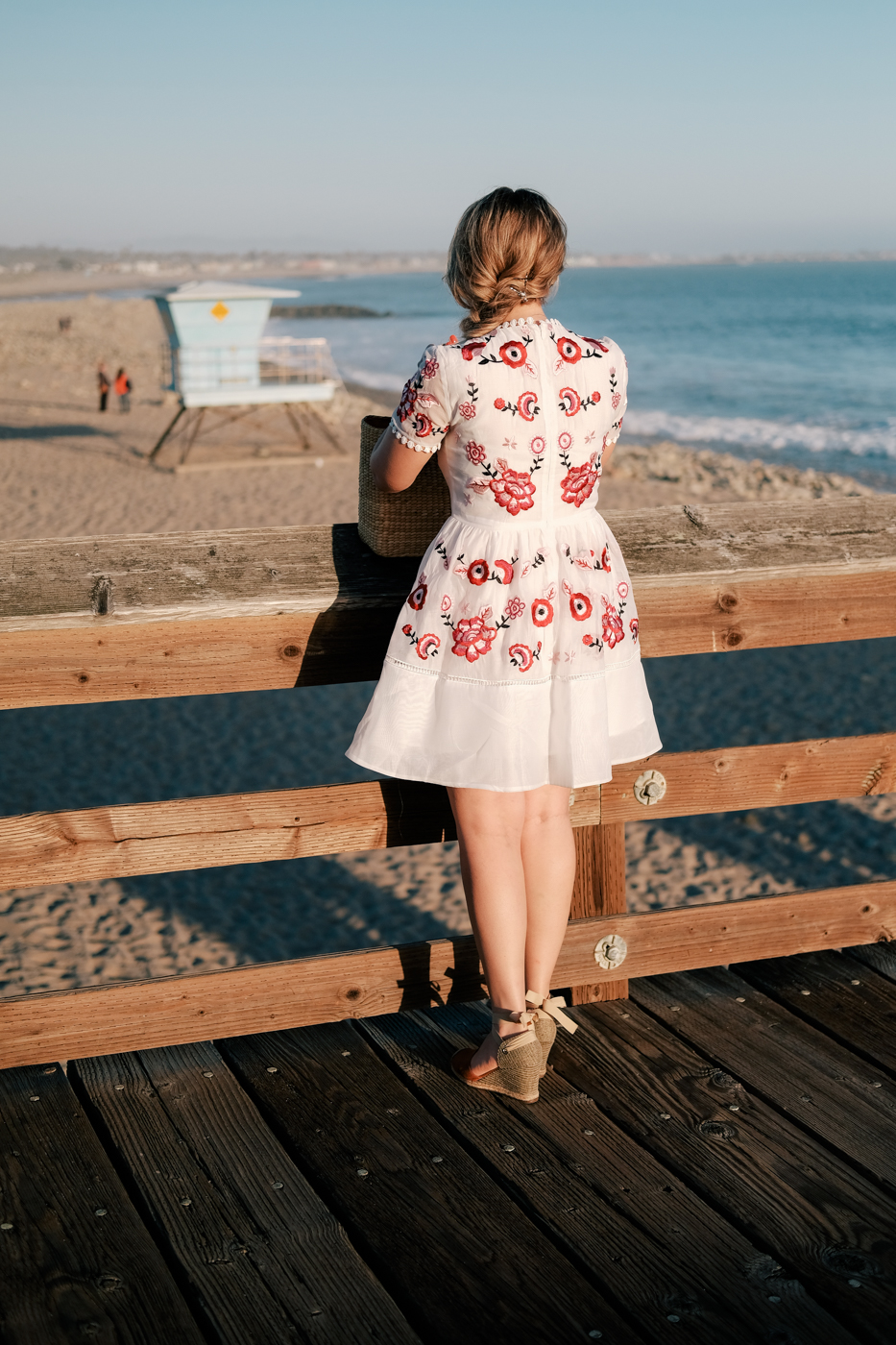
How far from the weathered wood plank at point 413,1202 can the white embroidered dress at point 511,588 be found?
73cm

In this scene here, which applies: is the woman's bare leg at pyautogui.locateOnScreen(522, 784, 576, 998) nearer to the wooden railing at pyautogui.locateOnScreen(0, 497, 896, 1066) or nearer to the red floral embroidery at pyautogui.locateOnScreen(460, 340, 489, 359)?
the wooden railing at pyautogui.locateOnScreen(0, 497, 896, 1066)

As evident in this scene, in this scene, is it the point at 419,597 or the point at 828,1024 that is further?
the point at 828,1024

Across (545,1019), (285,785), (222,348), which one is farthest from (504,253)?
(222,348)

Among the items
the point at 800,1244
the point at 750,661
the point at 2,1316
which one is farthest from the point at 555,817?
the point at 750,661

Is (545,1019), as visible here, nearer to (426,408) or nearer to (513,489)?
(513,489)

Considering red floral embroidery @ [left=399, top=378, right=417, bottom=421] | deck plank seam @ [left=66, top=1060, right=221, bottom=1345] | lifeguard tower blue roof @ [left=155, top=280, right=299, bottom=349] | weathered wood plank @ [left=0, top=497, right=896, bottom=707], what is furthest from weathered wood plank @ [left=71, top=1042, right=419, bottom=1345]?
lifeguard tower blue roof @ [left=155, top=280, right=299, bottom=349]

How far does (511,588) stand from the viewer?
2.18m

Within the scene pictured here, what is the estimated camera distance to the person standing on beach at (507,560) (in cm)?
212

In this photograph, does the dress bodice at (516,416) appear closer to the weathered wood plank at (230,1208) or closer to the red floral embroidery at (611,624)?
the red floral embroidery at (611,624)

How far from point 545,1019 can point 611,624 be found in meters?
0.86

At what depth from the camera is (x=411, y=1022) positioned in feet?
8.98

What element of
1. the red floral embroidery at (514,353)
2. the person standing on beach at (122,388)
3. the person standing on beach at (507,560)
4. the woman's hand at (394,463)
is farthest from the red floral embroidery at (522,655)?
the person standing on beach at (122,388)

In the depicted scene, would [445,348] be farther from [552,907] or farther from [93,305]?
[93,305]

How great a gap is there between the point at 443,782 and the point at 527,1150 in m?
0.74
